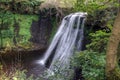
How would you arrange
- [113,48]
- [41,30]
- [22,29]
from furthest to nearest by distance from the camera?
1. [41,30]
2. [22,29]
3. [113,48]

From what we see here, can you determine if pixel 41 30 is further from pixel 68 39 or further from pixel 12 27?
pixel 68 39

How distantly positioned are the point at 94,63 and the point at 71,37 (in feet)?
21.9

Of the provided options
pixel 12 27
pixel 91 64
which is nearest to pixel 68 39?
pixel 12 27

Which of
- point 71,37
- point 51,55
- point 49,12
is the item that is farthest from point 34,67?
point 49,12

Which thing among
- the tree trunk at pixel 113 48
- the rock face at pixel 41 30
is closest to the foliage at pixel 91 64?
the tree trunk at pixel 113 48

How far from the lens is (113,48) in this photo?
19.0 feet

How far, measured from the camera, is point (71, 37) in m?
13.3

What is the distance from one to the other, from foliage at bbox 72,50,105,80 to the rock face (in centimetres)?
886

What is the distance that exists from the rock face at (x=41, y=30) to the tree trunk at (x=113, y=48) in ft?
33.4

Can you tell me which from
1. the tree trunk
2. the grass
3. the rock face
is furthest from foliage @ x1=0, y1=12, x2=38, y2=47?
the tree trunk

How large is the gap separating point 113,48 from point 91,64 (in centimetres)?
111

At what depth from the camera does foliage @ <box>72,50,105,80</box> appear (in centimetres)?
625

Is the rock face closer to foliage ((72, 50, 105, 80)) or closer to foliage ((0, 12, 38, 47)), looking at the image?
foliage ((0, 12, 38, 47))

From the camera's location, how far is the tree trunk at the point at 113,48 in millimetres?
5566
